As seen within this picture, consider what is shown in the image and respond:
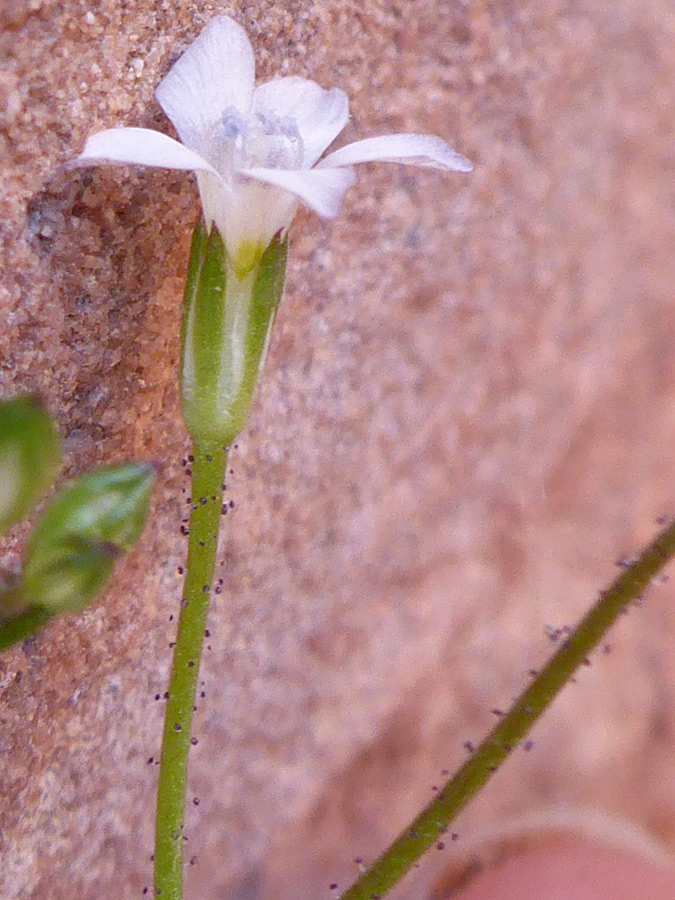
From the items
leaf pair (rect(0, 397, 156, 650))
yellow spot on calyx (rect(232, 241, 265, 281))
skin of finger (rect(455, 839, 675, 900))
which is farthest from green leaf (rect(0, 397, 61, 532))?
skin of finger (rect(455, 839, 675, 900))

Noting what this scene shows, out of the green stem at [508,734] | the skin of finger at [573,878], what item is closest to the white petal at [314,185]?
the green stem at [508,734]

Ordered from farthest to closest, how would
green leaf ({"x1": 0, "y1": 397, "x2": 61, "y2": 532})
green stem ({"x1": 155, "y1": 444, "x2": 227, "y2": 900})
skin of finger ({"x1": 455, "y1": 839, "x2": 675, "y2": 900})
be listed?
skin of finger ({"x1": 455, "y1": 839, "x2": 675, "y2": 900}), green stem ({"x1": 155, "y1": 444, "x2": 227, "y2": 900}), green leaf ({"x1": 0, "y1": 397, "x2": 61, "y2": 532})

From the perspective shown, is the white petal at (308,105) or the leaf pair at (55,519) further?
the white petal at (308,105)

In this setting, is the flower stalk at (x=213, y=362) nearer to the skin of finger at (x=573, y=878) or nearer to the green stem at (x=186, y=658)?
the green stem at (x=186, y=658)

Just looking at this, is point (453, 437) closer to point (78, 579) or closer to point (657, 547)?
point (657, 547)

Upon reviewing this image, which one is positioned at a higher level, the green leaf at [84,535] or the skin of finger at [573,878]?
the green leaf at [84,535]

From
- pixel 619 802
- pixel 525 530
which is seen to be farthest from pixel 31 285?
pixel 619 802

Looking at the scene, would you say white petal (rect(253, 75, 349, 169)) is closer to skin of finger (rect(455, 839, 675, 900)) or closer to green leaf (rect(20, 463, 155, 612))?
green leaf (rect(20, 463, 155, 612))
